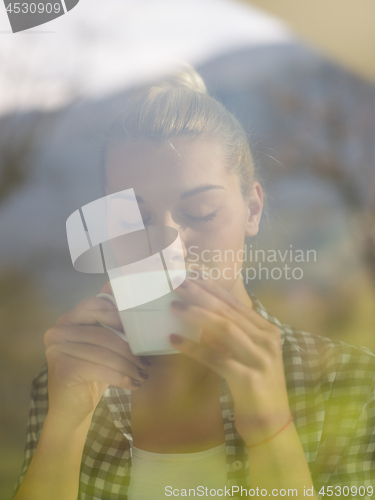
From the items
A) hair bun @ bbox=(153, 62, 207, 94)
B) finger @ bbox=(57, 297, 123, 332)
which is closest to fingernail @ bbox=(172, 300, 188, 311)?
finger @ bbox=(57, 297, 123, 332)

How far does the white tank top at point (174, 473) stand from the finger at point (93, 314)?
0.23m

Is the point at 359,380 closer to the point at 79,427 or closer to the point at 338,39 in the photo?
the point at 79,427

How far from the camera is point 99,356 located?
0.66 m

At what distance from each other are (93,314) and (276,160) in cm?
41

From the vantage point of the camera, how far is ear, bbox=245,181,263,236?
67 centimetres

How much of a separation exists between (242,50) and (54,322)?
1.91 ft

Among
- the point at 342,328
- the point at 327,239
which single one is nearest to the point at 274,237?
the point at 327,239

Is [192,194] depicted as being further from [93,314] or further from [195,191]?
[93,314]

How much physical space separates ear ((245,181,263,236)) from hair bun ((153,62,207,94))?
0.62 feet

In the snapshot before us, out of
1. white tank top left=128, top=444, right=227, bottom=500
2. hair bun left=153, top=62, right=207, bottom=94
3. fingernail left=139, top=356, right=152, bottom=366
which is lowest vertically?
white tank top left=128, top=444, right=227, bottom=500

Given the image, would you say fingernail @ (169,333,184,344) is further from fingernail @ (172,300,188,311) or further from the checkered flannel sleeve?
the checkered flannel sleeve

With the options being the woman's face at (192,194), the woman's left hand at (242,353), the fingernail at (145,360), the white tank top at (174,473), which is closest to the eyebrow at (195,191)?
the woman's face at (192,194)

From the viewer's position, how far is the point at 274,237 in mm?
677

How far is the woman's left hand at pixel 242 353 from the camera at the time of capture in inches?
24.3
